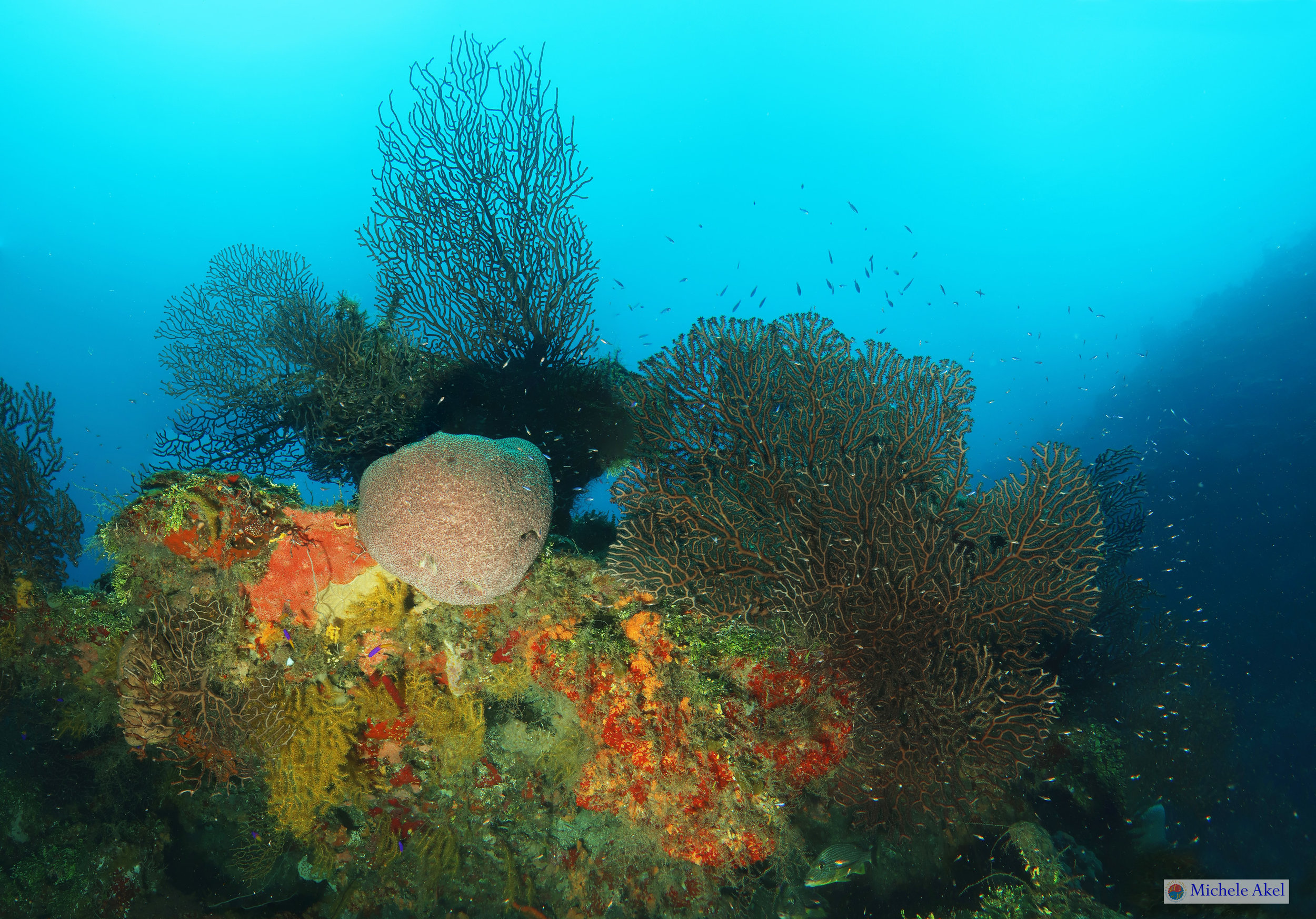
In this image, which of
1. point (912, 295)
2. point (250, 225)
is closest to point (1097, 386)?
point (912, 295)

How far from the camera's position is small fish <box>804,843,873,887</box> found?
13.1 feet

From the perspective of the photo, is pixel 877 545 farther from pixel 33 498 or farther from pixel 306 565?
pixel 33 498

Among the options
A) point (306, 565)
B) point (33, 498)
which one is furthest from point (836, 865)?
point (33, 498)

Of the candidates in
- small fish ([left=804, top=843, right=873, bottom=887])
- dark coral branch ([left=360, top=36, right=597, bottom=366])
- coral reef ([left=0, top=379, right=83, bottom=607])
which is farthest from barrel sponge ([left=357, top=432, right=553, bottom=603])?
coral reef ([left=0, top=379, right=83, bottom=607])

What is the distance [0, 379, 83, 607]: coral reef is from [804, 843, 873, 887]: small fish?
333 inches

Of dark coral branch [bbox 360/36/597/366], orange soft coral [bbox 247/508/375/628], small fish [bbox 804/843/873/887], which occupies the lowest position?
small fish [bbox 804/843/873/887]

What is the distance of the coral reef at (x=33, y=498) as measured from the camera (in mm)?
5723

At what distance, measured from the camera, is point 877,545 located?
3818mm

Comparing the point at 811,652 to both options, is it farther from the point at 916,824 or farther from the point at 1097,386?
the point at 1097,386

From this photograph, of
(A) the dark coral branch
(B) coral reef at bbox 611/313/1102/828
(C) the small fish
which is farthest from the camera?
(A) the dark coral branch

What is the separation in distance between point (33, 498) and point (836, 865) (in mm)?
9941

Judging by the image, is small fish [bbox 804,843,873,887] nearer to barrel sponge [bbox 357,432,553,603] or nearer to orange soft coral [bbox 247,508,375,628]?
barrel sponge [bbox 357,432,553,603]

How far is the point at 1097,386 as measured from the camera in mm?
35438

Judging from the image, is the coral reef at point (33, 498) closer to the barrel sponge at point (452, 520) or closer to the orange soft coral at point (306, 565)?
the orange soft coral at point (306, 565)
